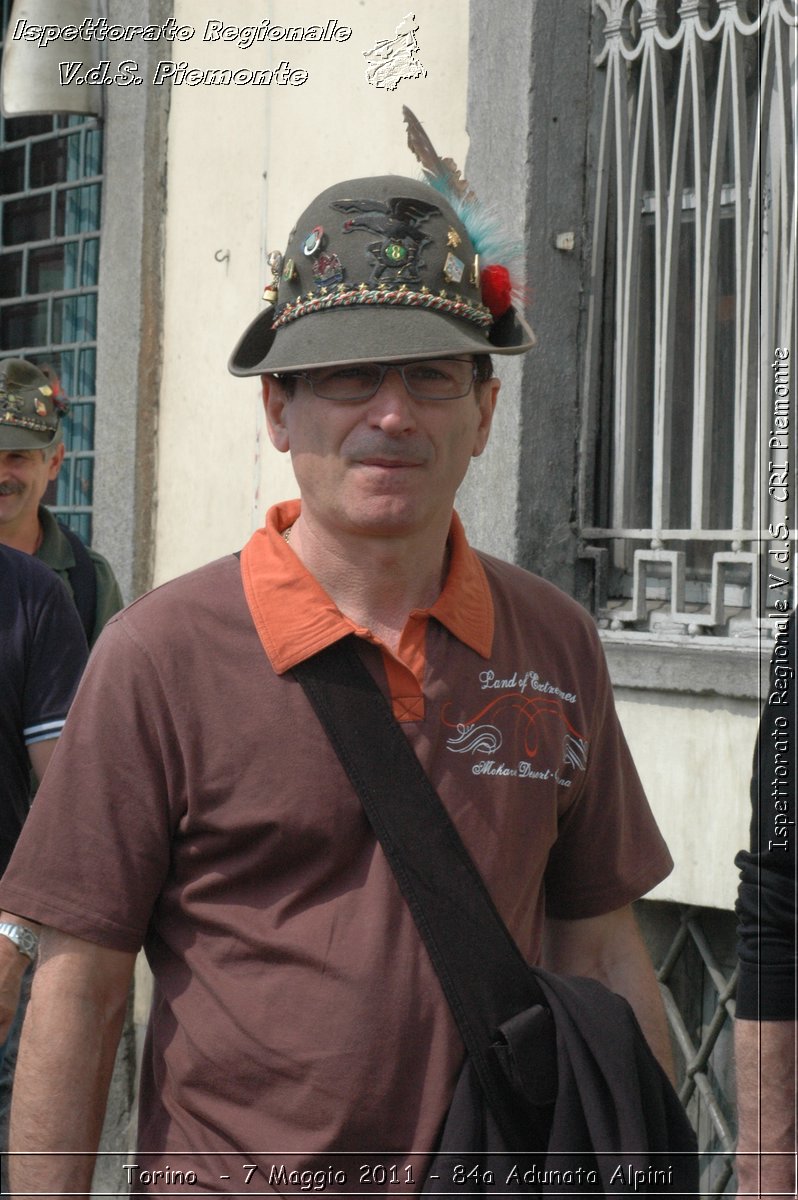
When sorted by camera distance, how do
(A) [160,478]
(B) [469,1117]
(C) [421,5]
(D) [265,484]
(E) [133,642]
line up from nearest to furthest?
(B) [469,1117] < (E) [133,642] < (C) [421,5] < (D) [265,484] < (A) [160,478]

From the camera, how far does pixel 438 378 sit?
2.28 metres

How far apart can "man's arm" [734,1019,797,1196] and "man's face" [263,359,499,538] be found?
918mm

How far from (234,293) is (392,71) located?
1.07 m

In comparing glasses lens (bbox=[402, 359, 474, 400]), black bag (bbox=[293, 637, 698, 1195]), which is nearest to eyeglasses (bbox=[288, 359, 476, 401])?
glasses lens (bbox=[402, 359, 474, 400])

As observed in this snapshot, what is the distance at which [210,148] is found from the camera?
5641 mm

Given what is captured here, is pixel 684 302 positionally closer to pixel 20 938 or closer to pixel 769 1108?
pixel 20 938

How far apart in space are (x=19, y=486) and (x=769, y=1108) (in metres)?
3.52

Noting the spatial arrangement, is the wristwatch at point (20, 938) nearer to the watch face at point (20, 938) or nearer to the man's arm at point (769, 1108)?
the watch face at point (20, 938)

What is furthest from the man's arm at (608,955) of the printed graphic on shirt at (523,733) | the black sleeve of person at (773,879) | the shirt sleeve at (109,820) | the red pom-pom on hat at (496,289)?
the red pom-pom on hat at (496,289)

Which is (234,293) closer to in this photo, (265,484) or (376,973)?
(265,484)

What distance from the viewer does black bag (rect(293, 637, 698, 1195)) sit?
1.99 m

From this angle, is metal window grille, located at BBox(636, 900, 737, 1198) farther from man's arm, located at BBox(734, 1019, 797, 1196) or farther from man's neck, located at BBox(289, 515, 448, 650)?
man's neck, located at BBox(289, 515, 448, 650)

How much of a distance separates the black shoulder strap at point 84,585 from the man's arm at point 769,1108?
3.21 metres

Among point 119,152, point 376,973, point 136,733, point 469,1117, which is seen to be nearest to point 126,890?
point 136,733
